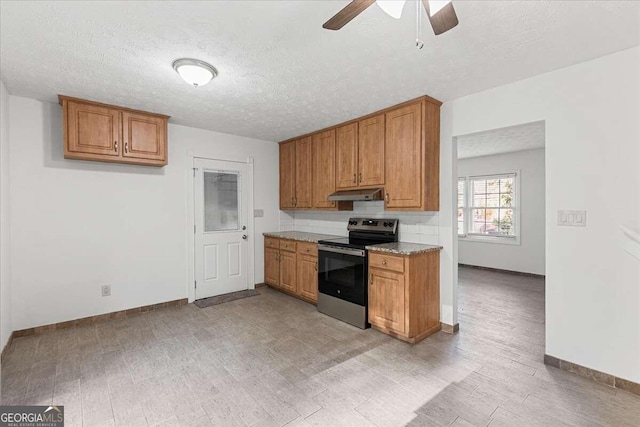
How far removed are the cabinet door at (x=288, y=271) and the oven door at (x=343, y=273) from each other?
66 cm

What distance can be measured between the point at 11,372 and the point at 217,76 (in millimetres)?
2980

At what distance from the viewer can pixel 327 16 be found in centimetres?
180

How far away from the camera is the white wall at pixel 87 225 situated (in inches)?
123

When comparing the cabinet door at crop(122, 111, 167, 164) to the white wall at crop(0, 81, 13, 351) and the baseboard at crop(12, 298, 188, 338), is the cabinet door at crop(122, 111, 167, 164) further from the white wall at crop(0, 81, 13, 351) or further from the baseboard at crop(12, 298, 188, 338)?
the baseboard at crop(12, 298, 188, 338)

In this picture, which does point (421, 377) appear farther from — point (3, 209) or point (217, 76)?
point (3, 209)

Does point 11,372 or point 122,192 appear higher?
point 122,192

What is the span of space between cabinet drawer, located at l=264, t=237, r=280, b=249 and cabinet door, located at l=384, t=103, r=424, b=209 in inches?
79.8

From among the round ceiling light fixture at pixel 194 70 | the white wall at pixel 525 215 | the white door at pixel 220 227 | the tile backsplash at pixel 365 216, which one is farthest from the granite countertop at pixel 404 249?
the white wall at pixel 525 215

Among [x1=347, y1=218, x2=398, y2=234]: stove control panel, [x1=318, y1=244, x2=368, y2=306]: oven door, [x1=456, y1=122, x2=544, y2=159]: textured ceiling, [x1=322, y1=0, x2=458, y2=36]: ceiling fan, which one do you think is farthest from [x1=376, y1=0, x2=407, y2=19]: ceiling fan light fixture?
[x1=456, y1=122, x2=544, y2=159]: textured ceiling

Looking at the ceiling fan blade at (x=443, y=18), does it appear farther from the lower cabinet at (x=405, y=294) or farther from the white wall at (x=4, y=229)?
the white wall at (x=4, y=229)

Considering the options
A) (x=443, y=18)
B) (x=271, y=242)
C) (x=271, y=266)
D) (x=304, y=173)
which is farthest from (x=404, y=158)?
(x=271, y=266)

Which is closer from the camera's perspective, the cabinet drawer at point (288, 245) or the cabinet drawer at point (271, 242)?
the cabinet drawer at point (288, 245)

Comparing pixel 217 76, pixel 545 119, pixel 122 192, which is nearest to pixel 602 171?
pixel 545 119

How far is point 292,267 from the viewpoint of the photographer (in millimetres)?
4469
